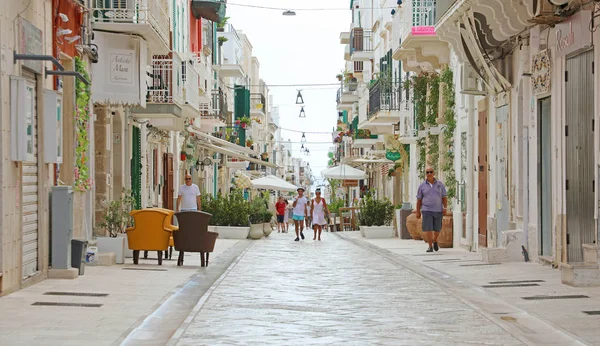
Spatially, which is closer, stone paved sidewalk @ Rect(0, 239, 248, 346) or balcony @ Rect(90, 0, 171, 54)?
stone paved sidewalk @ Rect(0, 239, 248, 346)

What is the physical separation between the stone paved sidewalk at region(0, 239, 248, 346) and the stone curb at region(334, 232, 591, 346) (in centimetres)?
322

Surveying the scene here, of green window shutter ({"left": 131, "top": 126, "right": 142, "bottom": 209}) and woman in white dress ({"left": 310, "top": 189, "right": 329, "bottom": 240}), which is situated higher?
green window shutter ({"left": 131, "top": 126, "right": 142, "bottom": 209})

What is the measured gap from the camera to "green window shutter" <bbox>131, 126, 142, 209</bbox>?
32219mm

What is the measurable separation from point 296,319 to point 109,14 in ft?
43.9

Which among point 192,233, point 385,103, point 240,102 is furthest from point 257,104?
point 192,233

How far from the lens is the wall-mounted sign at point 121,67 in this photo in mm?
23375

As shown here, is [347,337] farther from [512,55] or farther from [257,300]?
[512,55]

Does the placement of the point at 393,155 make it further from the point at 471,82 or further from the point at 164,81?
the point at 471,82

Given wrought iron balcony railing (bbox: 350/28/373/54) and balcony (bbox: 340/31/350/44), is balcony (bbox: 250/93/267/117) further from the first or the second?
wrought iron balcony railing (bbox: 350/28/373/54)

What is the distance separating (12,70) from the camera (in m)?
13.6

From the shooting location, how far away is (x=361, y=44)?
71.4 m

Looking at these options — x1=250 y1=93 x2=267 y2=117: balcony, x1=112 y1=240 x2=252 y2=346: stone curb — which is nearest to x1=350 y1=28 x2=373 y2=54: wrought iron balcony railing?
x1=250 y1=93 x2=267 y2=117: balcony

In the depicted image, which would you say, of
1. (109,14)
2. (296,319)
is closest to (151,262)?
(109,14)

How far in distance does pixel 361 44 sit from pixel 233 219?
38.4m
